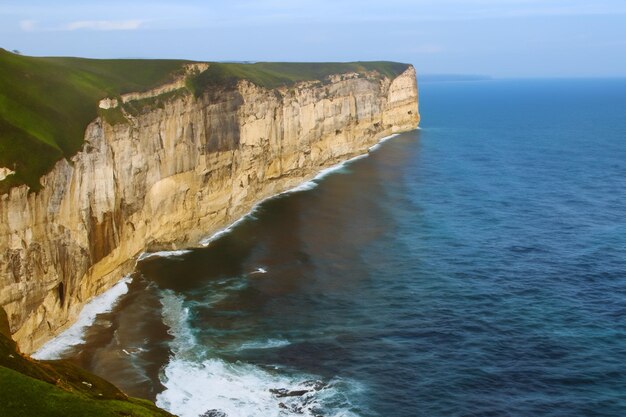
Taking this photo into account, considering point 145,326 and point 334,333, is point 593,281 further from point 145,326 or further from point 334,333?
point 145,326

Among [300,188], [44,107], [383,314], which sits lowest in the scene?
[383,314]

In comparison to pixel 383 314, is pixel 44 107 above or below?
above

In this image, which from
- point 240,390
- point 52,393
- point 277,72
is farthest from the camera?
point 277,72

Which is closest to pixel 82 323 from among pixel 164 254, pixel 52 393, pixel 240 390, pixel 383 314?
pixel 240 390

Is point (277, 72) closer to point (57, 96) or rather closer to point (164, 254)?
point (164, 254)

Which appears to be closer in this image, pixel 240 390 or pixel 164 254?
pixel 240 390

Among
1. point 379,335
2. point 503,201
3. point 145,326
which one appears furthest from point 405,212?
point 145,326

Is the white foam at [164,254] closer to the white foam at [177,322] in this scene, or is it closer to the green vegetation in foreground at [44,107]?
the white foam at [177,322]

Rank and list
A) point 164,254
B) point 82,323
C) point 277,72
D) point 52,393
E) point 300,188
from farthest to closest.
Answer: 1. point 277,72
2. point 300,188
3. point 164,254
4. point 82,323
5. point 52,393
